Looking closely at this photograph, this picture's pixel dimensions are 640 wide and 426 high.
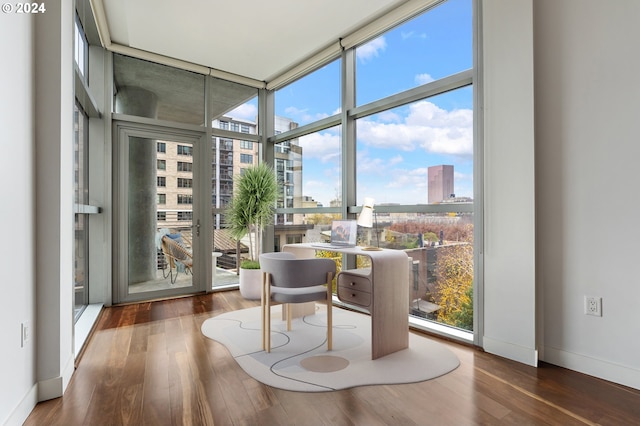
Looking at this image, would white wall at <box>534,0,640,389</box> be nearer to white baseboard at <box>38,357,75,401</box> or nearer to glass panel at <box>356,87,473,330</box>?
glass panel at <box>356,87,473,330</box>

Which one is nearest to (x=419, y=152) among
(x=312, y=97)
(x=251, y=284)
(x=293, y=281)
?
(x=293, y=281)

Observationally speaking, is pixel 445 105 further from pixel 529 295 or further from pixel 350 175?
pixel 529 295

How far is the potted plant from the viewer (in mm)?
4289

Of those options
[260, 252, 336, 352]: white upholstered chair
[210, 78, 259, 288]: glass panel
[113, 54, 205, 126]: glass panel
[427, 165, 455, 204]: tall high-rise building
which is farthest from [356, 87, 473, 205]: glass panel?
[113, 54, 205, 126]: glass panel

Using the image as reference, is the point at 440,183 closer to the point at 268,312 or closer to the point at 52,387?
the point at 268,312

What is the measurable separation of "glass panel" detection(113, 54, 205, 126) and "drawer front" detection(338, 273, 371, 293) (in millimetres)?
3116

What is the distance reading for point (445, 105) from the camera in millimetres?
2896

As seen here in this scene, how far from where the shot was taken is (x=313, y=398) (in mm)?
1848

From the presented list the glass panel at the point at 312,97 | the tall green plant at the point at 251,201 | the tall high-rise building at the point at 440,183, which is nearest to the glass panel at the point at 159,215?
the tall green plant at the point at 251,201

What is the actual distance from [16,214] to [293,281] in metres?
1.60

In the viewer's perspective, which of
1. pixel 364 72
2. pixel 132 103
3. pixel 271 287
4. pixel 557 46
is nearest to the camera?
pixel 557 46

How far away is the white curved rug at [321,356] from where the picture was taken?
81.1 inches

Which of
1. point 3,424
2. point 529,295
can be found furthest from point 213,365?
point 529,295

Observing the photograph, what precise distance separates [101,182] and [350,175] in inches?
112
